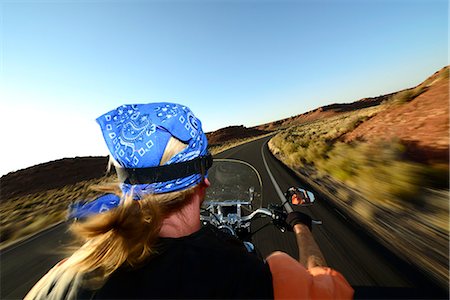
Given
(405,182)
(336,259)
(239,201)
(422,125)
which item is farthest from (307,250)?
(422,125)

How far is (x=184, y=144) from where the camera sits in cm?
139

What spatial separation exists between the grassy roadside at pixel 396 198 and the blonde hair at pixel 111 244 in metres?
3.58

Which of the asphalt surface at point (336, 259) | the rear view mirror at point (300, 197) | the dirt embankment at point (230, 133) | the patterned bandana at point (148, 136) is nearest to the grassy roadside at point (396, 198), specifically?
the asphalt surface at point (336, 259)

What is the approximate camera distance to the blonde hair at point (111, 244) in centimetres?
105

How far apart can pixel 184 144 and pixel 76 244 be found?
1.05 metres

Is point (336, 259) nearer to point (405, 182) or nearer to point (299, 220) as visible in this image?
point (299, 220)

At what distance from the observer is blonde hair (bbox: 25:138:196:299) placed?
1049 mm

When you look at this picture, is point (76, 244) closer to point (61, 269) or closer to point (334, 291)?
point (61, 269)

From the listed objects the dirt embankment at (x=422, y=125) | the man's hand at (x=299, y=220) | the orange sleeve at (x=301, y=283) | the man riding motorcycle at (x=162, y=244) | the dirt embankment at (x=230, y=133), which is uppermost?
the man riding motorcycle at (x=162, y=244)

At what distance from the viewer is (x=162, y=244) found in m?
1.12

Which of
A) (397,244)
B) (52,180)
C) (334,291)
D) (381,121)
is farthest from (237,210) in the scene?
(52,180)

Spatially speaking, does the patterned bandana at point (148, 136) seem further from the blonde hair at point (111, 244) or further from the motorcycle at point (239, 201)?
the motorcycle at point (239, 201)

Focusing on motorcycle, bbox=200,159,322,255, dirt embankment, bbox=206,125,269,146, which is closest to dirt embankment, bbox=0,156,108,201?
motorcycle, bbox=200,159,322,255

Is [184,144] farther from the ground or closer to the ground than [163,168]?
farther from the ground
